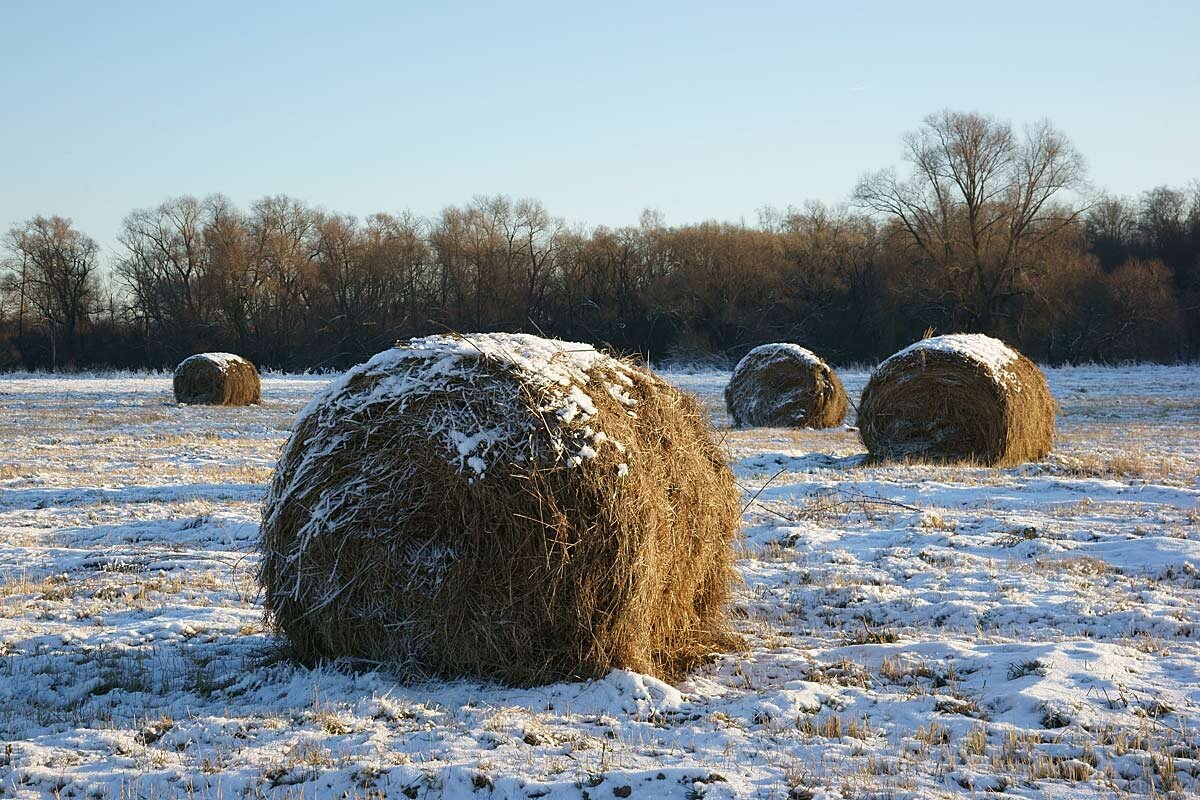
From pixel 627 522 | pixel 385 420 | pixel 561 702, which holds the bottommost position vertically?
pixel 561 702

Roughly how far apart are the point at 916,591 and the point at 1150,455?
8.86 metres

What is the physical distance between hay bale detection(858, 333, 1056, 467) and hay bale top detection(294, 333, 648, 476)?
9307 millimetres

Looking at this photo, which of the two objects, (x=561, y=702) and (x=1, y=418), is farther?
(x=1, y=418)

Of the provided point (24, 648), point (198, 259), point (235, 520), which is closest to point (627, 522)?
point (24, 648)

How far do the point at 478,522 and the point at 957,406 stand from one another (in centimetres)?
1044

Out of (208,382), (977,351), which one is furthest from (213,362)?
(977,351)

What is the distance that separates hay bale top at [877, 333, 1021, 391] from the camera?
45.3ft

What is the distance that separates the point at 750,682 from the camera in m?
5.46

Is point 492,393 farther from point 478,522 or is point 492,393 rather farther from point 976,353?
point 976,353

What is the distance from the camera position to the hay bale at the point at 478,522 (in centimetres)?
524

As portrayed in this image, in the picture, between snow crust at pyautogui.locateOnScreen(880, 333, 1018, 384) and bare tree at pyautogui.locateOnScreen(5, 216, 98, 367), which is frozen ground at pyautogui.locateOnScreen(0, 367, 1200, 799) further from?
bare tree at pyautogui.locateOnScreen(5, 216, 98, 367)

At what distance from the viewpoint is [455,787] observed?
3922mm

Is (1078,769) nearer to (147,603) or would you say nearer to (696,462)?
(696,462)

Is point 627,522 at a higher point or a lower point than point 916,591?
higher
